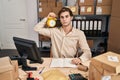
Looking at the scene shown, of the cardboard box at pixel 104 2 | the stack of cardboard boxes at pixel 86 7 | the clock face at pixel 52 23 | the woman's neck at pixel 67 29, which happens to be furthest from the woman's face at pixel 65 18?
the cardboard box at pixel 104 2

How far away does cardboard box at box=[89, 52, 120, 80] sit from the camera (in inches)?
42.7

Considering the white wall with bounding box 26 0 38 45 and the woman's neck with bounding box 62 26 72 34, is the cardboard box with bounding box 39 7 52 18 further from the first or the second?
the woman's neck with bounding box 62 26 72 34

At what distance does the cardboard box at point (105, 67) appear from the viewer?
1.08 metres

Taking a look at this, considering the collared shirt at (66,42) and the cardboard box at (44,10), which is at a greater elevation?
the cardboard box at (44,10)

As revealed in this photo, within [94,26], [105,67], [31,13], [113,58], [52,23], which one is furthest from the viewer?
[31,13]

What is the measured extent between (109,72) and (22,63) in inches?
37.4

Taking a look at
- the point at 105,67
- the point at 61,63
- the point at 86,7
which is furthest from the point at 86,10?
the point at 105,67

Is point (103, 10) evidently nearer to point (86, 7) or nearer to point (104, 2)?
point (104, 2)

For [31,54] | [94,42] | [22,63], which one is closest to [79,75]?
[31,54]

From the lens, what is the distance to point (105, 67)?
1148 millimetres

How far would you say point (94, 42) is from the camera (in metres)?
3.77

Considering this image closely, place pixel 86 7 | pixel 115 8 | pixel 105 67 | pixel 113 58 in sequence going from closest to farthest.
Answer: pixel 105 67 → pixel 113 58 → pixel 115 8 → pixel 86 7

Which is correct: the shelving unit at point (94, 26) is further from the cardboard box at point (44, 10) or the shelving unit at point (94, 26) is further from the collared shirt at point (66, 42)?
the collared shirt at point (66, 42)

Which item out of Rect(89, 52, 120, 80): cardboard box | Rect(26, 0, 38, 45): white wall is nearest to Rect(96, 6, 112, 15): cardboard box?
Rect(26, 0, 38, 45): white wall
